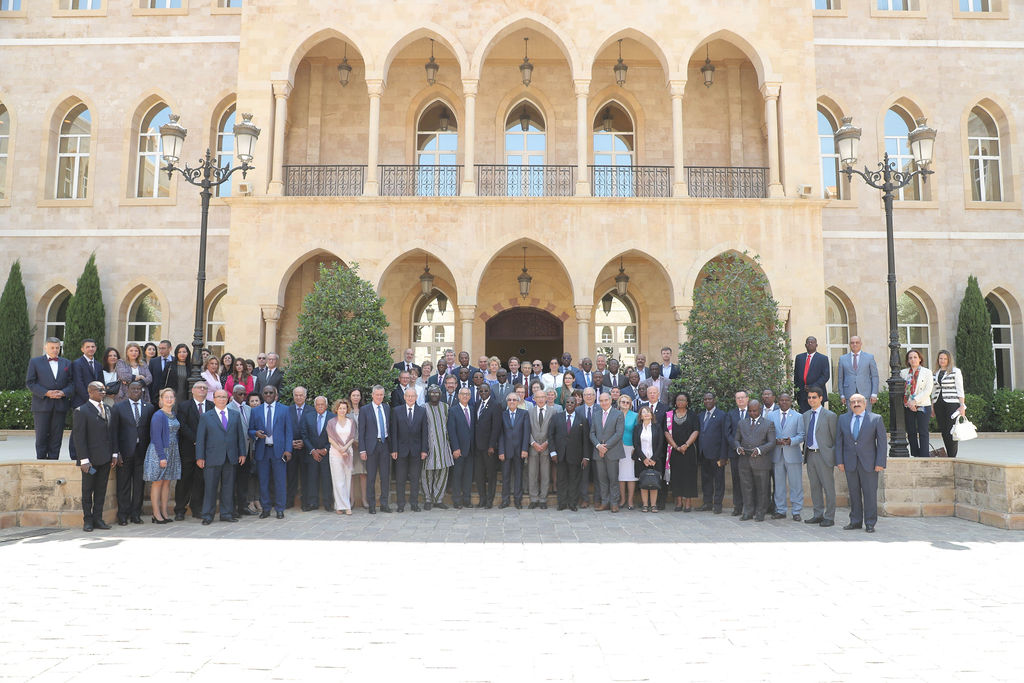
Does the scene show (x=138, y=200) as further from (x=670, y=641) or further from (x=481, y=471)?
(x=670, y=641)

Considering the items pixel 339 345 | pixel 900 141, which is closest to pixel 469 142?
pixel 339 345

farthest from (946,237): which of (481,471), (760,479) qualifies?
(481,471)

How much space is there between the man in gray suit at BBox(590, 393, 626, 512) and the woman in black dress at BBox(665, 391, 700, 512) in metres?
0.73

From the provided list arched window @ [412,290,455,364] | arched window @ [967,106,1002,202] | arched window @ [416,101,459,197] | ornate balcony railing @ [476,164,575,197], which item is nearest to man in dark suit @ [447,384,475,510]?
ornate balcony railing @ [476,164,575,197]

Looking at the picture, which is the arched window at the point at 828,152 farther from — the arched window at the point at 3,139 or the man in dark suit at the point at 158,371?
the arched window at the point at 3,139

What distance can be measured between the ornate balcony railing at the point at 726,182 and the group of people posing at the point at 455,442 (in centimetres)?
829

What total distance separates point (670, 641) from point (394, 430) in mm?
6468

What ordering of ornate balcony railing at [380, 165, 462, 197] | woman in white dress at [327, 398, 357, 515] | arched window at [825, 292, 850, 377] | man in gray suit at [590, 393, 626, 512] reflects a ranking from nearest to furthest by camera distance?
1. woman in white dress at [327, 398, 357, 515]
2. man in gray suit at [590, 393, 626, 512]
3. ornate balcony railing at [380, 165, 462, 197]
4. arched window at [825, 292, 850, 377]

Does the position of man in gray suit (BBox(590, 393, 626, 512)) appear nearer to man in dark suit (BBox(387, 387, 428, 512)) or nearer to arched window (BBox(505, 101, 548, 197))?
man in dark suit (BBox(387, 387, 428, 512))

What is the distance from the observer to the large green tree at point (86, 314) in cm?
1964

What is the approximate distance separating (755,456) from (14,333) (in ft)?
66.0

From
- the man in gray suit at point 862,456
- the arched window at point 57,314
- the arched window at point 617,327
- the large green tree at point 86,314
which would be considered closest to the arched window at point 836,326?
the arched window at point 617,327

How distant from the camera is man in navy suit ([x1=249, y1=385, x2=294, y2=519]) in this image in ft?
32.7

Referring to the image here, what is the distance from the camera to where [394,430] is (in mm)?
10445
